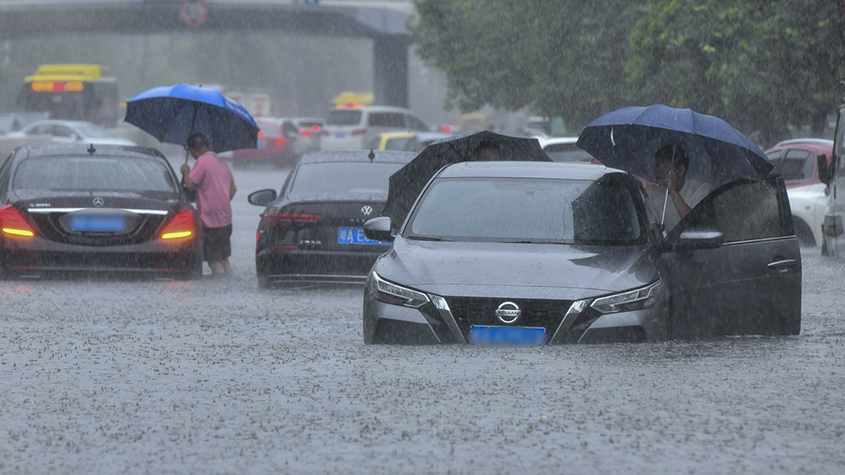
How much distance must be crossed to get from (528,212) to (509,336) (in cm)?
134

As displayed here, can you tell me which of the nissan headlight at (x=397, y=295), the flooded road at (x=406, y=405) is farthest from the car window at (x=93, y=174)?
the nissan headlight at (x=397, y=295)

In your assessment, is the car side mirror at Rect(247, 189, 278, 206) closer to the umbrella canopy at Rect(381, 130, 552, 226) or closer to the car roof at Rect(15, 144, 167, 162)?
the car roof at Rect(15, 144, 167, 162)

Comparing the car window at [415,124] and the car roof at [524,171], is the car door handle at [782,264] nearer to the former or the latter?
the car roof at [524,171]

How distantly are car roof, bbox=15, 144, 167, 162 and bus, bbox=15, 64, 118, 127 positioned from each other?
43924 millimetres

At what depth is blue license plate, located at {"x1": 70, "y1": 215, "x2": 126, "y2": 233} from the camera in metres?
13.1

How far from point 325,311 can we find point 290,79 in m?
100

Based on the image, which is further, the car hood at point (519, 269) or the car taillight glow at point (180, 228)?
the car taillight glow at point (180, 228)

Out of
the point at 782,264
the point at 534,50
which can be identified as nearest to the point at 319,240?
the point at 782,264

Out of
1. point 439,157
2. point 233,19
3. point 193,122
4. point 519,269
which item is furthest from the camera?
point 233,19

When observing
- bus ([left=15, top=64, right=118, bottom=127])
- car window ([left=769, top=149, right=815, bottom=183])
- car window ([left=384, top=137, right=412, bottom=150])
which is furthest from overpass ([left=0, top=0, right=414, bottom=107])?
car window ([left=769, top=149, right=815, bottom=183])

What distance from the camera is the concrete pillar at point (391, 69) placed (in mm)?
63344

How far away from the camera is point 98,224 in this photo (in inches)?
517

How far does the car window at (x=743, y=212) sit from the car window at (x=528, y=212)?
431 millimetres

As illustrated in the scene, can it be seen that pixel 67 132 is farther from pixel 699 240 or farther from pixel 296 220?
pixel 699 240
